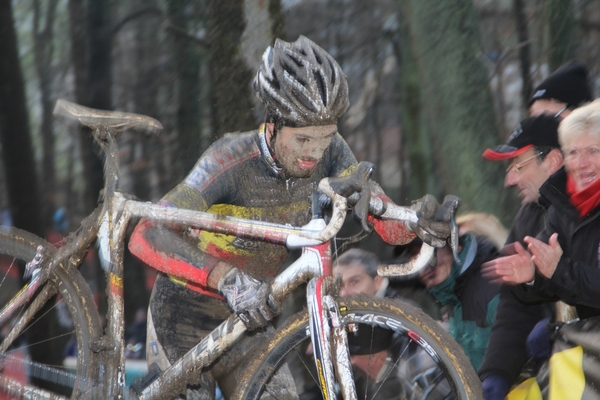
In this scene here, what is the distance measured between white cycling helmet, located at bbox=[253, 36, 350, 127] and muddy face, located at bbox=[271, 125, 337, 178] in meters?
0.03

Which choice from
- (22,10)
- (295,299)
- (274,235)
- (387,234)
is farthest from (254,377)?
(22,10)

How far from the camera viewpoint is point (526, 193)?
10.7 ft

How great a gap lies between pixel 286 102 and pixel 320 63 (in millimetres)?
213

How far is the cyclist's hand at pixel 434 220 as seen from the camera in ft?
8.48

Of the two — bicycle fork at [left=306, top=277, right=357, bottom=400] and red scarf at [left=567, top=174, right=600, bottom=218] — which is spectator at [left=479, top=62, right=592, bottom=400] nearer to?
red scarf at [left=567, top=174, right=600, bottom=218]

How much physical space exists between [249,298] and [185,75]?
3004mm

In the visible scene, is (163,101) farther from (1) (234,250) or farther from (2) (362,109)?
(1) (234,250)

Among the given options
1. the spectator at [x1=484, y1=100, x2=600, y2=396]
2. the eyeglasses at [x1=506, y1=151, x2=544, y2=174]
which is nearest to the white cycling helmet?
the spectator at [x1=484, y1=100, x2=600, y2=396]

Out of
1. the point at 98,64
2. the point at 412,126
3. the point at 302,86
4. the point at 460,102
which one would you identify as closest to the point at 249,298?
the point at 302,86

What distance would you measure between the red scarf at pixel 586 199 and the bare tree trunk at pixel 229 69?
2.28m

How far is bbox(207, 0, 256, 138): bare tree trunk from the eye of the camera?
14.8 ft

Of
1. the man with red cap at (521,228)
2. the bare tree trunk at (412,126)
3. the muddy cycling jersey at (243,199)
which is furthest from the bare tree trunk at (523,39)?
the muddy cycling jersey at (243,199)

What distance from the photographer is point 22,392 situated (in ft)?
10.8

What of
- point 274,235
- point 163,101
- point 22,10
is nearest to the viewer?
point 274,235
